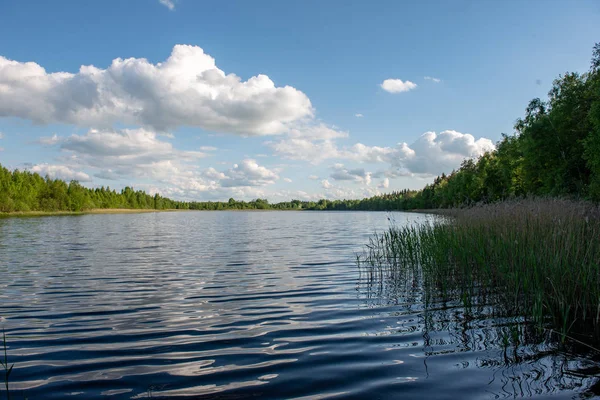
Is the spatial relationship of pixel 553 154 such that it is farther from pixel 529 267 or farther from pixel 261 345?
pixel 261 345

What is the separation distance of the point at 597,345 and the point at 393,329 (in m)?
3.31

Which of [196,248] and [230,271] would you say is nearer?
[230,271]

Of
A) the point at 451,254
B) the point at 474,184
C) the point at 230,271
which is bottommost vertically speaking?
the point at 230,271

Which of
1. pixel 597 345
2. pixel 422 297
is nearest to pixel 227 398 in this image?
pixel 597 345

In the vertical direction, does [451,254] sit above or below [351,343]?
above

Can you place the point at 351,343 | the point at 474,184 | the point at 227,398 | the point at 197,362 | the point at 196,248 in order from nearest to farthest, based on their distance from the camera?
the point at 227,398
the point at 197,362
the point at 351,343
the point at 196,248
the point at 474,184

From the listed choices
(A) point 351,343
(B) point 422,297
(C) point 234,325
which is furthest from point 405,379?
(B) point 422,297

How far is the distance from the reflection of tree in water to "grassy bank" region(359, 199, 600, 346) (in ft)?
1.06

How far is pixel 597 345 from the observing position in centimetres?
637

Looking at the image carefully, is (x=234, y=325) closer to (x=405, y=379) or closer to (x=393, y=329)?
(x=393, y=329)

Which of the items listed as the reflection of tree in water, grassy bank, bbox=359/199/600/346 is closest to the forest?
grassy bank, bbox=359/199/600/346

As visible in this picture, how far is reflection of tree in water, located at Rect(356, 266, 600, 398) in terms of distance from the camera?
5.11 metres

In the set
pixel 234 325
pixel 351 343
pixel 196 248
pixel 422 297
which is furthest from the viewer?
pixel 196 248

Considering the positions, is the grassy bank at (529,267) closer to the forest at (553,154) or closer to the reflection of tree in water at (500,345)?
the reflection of tree in water at (500,345)
